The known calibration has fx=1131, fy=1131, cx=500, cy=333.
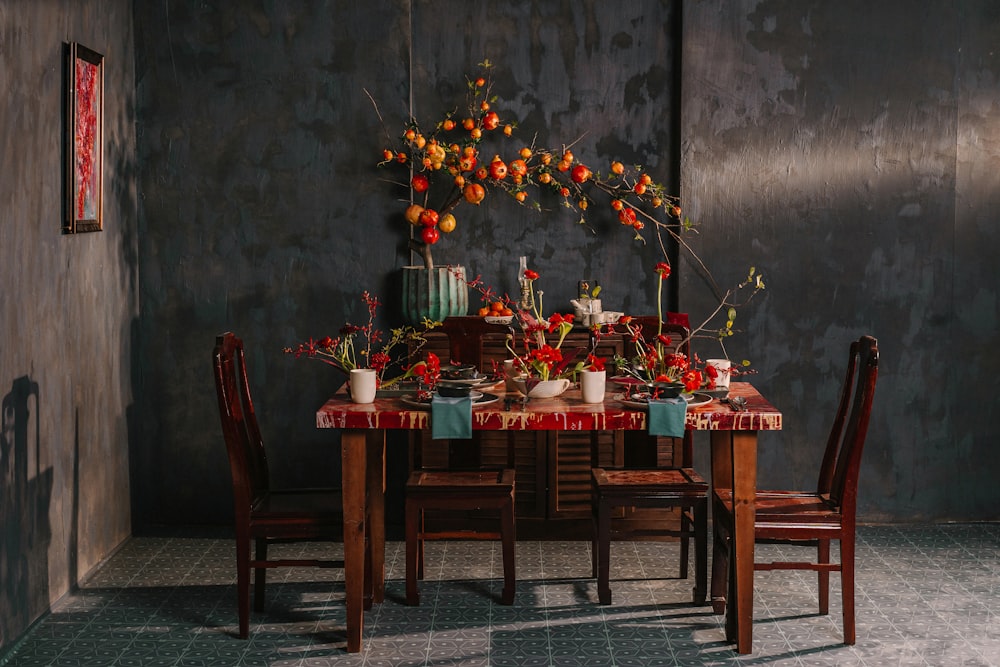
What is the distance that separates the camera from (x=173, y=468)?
17.3 ft

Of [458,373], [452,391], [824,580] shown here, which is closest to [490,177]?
[458,373]

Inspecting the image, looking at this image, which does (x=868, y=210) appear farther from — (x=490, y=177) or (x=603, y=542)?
(x=603, y=542)

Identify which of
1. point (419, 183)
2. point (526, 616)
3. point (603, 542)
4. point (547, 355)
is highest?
point (419, 183)

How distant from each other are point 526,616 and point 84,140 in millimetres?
2500

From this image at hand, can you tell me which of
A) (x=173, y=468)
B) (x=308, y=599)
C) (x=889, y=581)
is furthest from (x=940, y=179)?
(x=173, y=468)

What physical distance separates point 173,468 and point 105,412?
0.60 m

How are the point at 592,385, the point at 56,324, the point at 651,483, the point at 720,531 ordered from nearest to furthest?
the point at 592,385
the point at 720,531
the point at 651,483
the point at 56,324

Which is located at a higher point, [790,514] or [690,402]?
[690,402]

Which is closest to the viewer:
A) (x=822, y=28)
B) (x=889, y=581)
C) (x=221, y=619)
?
(x=221, y=619)

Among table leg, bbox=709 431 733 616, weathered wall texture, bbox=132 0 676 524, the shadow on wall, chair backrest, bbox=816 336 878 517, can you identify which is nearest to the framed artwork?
weathered wall texture, bbox=132 0 676 524

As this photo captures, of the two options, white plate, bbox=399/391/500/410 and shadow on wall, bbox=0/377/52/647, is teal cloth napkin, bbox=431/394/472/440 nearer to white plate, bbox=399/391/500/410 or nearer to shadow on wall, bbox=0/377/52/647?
white plate, bbox=399/391/500/410

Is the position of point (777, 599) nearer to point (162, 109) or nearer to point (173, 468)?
point (173, 468)

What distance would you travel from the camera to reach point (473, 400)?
3.81 metres

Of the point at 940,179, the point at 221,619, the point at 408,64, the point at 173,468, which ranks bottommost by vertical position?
the point at 221,619
